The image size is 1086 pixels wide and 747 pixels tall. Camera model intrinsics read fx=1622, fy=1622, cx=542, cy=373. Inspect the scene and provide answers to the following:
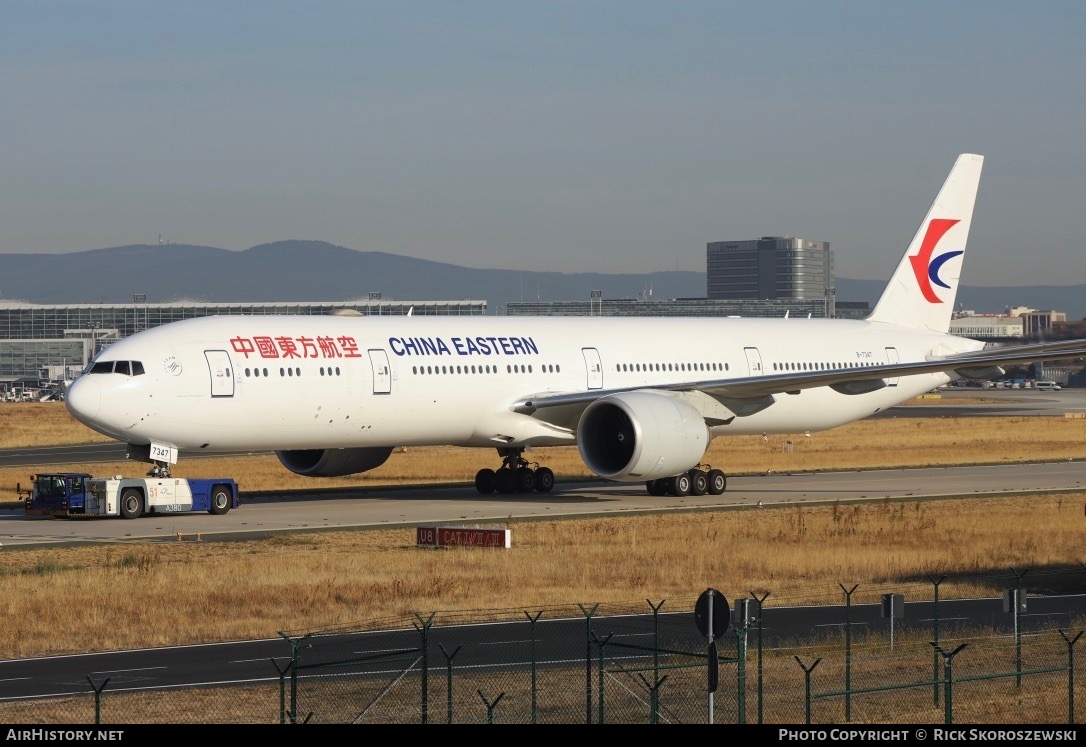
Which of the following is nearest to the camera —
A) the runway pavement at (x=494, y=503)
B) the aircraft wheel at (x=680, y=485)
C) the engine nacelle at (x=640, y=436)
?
the runway pavement at (x=494, y=503)

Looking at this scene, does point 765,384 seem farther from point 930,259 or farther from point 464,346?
point 930,259

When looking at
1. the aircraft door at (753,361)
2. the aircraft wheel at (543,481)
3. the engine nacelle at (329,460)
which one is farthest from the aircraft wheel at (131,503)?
the aircraft door at (753,361)

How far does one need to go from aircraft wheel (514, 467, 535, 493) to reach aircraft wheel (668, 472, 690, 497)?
14.8ft

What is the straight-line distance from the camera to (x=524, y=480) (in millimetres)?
51969

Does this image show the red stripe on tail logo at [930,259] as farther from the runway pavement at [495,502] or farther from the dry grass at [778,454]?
the dry grass at [778,454]

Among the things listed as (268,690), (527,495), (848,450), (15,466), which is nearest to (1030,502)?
(527,495)

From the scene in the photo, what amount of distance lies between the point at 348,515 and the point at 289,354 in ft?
15.6

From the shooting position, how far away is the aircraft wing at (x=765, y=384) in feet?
158

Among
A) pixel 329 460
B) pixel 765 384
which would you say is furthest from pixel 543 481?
pixel 765 384

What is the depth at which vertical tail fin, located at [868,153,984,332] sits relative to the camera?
61.0m

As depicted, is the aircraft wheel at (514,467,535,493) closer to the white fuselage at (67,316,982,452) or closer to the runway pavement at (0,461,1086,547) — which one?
the runway pavement at (0,461,1086,547)

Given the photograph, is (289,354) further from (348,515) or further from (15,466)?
(15,466)

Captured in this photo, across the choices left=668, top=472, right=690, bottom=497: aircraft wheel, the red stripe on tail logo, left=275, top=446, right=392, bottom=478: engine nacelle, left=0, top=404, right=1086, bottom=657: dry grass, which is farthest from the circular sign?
the red stripe on tail logo

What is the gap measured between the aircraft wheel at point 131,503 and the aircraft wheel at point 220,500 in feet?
6.51
